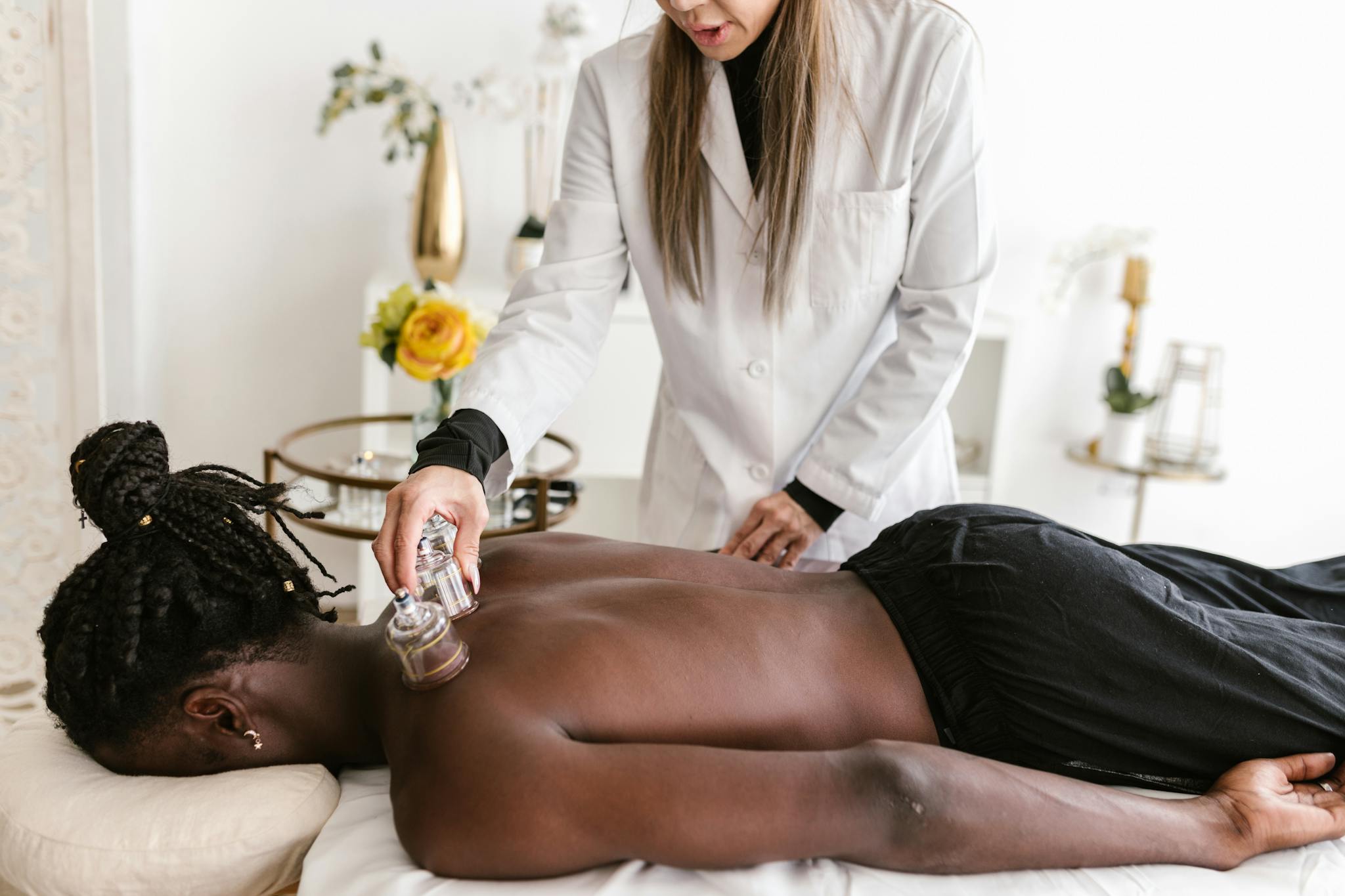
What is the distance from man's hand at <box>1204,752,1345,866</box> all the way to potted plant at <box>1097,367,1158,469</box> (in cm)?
199

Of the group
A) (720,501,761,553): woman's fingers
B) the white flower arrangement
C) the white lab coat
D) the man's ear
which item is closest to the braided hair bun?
the man's ear

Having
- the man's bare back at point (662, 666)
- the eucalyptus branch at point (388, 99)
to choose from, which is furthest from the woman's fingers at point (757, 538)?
the eucalyptus branch at point (388, 99)

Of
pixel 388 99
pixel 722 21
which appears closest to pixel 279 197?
pixel 388 99

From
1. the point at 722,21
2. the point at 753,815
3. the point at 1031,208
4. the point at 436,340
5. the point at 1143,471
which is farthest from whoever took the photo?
the point at 1031,208

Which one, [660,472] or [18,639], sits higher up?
[660,472]

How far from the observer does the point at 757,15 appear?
1379 millimetres

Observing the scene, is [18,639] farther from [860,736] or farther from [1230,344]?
[1230,344]

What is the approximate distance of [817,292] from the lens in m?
1.53

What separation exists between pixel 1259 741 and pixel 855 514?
0.59m

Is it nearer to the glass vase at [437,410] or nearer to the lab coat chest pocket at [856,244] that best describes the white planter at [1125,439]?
the lab coat chest pocket at [856,244]

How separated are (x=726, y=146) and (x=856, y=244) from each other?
0.23 metres

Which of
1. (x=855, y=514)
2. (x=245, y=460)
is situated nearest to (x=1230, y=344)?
(x=855, y=514)

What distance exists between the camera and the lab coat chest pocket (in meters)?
1.49

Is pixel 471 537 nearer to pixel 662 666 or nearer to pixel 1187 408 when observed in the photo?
pixel 662 666
